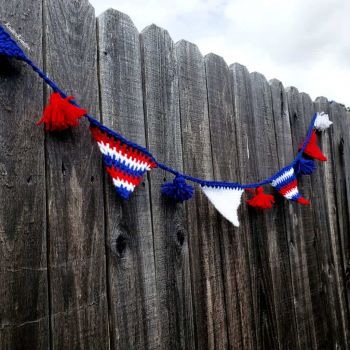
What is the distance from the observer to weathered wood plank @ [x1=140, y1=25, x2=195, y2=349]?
1316mm

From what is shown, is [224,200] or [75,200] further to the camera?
[224,200]

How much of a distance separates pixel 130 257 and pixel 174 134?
0.54 meters

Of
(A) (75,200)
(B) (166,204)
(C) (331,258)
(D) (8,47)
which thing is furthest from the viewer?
(C) (331,258)

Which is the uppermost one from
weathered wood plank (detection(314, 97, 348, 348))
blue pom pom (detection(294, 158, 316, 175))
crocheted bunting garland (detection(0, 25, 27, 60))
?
crocheted bunting garland (detection(0, 25, 27, 60))

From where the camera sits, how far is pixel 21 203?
3.24 feet

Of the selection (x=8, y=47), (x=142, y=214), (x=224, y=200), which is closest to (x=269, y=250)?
(x=224, y=200)

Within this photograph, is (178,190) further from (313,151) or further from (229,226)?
(313,151)

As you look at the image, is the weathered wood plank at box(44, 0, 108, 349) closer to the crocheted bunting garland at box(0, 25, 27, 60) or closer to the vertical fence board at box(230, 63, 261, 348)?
the crocheted bunting garland at box(0, 25, 27, 60)

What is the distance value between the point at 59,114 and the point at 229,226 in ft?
3.12

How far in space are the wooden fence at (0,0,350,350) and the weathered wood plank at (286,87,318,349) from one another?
11mm

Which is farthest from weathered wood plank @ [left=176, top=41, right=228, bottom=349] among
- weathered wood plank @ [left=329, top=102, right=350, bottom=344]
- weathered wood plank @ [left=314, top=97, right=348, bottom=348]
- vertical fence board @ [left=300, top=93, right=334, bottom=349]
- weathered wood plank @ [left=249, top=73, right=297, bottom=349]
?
weathered wood plank @ [left=329, top=102, right=350, bottom=344]

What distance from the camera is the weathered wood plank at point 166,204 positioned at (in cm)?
132

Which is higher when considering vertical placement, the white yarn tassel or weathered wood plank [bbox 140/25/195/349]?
the white yarn tassel

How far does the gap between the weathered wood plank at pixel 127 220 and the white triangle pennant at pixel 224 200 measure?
290 mm
